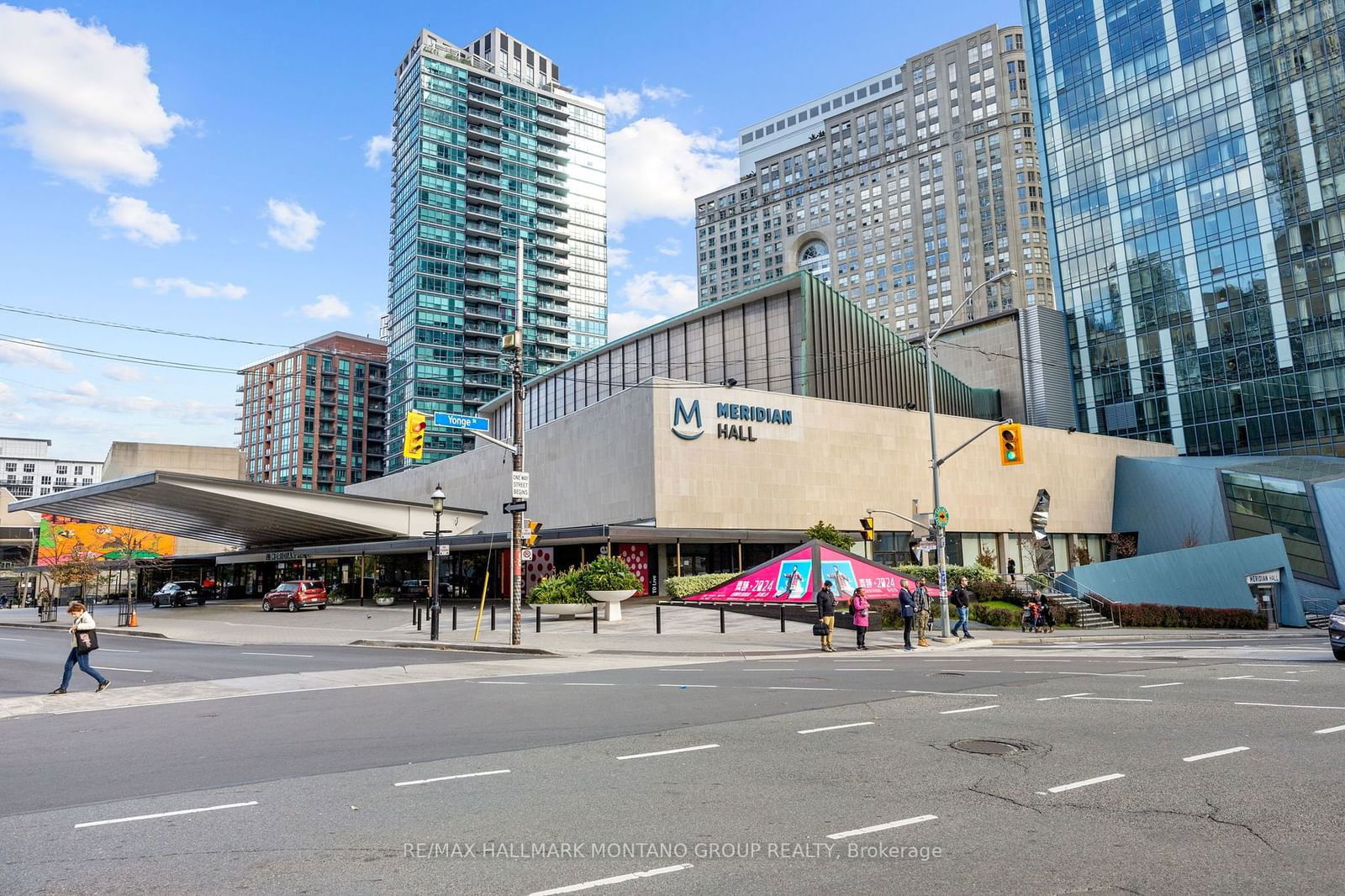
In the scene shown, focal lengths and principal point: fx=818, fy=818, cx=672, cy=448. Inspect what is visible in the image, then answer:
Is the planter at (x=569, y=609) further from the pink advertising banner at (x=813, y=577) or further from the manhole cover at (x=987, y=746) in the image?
the manhole cover at (x=987, y=746)

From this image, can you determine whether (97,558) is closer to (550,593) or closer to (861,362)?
(550,593)

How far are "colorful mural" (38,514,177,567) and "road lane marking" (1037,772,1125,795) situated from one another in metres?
71.5

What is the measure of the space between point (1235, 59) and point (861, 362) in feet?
167

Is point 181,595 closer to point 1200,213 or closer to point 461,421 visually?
point 461,421

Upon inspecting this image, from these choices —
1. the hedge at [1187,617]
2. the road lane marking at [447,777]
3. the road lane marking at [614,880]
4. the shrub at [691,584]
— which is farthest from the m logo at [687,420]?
the road lane marking at [614,880]

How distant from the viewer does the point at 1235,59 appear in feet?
249

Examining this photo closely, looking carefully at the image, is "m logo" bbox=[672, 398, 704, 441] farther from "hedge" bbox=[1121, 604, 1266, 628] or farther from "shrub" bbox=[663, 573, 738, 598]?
"hedge" bbox=[1121, 604, 1266, 628]

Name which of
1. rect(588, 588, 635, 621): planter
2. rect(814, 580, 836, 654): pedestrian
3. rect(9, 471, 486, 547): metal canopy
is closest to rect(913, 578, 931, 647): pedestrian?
rect(814, 580, 836, 654): pedestrian

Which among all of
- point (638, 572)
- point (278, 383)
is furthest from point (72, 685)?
point (278, 383)

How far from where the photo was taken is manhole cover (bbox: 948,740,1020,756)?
8867mm

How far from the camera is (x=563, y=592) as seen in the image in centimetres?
3659

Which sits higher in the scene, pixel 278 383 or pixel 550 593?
pixel 278 383

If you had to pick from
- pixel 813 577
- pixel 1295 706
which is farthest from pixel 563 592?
pixel 1295 706

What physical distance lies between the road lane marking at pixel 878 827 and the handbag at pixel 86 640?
15.3 m
